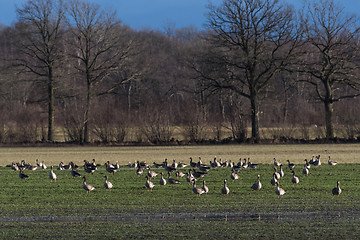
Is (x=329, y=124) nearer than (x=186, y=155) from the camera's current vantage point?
No

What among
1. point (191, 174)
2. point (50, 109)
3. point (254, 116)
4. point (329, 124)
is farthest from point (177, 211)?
point (50, 109)

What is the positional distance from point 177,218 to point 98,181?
8.95 meters

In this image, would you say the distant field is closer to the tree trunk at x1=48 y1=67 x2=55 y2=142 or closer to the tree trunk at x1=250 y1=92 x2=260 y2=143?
the tree trunk at x1=250 y1=92 x2=260 y2=143

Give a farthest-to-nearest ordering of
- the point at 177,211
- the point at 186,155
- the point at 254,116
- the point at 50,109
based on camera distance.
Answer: the point at 50,109, the point at 254,116, the point at 186,155, the point at 177,211

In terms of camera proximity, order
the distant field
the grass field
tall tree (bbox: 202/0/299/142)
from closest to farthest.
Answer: the grass field → the distant field → tall tree (bbox: 202/0/299/142)

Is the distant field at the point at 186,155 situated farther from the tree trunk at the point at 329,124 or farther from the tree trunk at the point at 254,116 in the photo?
the tree trunk at the point at 254,116

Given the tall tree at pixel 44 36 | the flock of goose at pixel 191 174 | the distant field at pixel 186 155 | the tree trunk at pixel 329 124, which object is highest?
the tall tree at pixel 44 36

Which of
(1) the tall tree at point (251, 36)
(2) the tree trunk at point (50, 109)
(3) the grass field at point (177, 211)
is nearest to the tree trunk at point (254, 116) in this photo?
(1) the tall tree at point (251, 36)

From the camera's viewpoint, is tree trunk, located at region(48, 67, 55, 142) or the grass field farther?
tree trunk, located at region(48, 67, 55, 142)

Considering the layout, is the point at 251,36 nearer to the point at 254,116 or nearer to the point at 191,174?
the point at 254,116

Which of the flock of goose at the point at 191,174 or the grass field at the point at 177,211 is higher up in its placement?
the flock of goose at the point at 191,174

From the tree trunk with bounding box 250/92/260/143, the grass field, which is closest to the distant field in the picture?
the tree trunk with bounding box 250/92/260/143

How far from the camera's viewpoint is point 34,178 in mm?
22906

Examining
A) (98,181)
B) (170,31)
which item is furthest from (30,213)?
(170,31)
